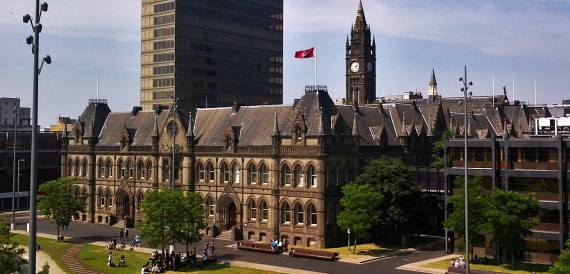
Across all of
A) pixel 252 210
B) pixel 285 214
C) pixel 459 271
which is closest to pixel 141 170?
pixel 252 210

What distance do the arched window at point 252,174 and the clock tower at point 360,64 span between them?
8821 cm

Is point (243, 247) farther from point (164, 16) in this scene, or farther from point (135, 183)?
point (164, 16)

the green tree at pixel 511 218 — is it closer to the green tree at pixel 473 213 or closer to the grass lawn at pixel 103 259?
the green tree at pixel 473 213

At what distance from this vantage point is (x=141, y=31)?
14350 cm

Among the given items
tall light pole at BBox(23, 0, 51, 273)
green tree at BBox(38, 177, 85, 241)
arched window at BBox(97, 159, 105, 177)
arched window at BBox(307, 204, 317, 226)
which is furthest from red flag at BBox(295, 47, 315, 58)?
tall light pole at BBox(23, 0, 51, 273)

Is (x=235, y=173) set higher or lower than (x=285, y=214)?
higher

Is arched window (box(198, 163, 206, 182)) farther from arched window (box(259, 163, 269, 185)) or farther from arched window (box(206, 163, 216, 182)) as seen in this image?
arched window (box(259, 163, 269, 185))

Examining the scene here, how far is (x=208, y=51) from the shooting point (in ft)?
479

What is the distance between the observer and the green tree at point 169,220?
219ft

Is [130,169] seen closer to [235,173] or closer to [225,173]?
[225,173]

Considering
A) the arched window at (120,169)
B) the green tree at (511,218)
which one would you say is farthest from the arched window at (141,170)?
the green tree at (511,218)

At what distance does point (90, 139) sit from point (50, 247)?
3072 cm

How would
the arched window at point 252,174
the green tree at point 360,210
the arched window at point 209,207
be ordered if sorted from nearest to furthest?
1. the green tree at point 360,210
2. the arched window at point 252,174
3. the arched window at point 209,207

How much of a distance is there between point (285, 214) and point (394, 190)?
46.9 feet
